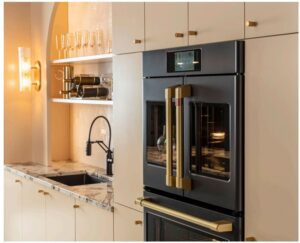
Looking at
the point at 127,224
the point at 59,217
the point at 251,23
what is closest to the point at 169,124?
the point at 251,23

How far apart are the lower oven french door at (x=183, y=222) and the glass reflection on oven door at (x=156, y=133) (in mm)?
202

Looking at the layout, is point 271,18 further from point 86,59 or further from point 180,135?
point 86,59

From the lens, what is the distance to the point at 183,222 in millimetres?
2705

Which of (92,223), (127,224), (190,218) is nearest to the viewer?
(190,218)

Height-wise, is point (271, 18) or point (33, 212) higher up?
point (271, 18)

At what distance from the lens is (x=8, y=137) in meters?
5.30

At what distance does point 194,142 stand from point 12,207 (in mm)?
2892

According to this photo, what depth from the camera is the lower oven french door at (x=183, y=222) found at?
2424mm

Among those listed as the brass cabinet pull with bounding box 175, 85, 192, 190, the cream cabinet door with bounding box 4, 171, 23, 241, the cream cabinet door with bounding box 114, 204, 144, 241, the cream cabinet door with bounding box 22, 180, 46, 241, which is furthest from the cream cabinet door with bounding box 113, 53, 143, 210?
the cream cabinet door with bounding box 4, 171, 23, 241

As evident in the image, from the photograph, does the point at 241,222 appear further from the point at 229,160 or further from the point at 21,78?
the point at 21,78

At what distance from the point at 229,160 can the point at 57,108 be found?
122 inches

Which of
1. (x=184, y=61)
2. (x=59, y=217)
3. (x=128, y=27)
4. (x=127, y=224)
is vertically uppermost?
(x=128, y=27)

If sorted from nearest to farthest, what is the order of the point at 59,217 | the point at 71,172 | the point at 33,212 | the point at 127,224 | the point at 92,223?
1. the point at 127,224
2. the point at 92,223
3. the point at 59,217
4. the point at 33,212
5. the point at 71,172

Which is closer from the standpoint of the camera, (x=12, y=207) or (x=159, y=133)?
(x=159, y=133)
